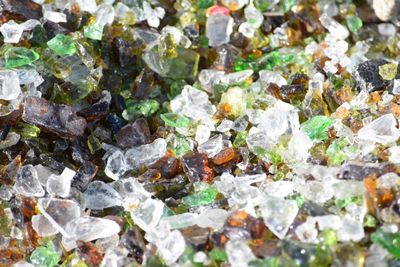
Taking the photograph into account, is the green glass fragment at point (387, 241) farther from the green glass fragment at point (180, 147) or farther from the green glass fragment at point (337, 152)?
the green glass fragment at point (180, 147)

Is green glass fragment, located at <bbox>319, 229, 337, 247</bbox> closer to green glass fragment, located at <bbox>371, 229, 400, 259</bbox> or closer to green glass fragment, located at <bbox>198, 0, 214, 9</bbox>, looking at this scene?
green glass fragment, located at <bbox>371, 229, 400, 259</bbox>

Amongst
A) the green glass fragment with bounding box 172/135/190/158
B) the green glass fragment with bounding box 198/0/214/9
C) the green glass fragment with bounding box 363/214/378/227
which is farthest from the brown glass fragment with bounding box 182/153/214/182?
the green glass fragment with bounding box 198/0/214/9

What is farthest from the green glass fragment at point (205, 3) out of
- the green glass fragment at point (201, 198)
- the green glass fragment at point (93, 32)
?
the green glass fragment at point (201, 198)

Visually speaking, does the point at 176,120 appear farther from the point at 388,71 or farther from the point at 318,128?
the point at 388,71

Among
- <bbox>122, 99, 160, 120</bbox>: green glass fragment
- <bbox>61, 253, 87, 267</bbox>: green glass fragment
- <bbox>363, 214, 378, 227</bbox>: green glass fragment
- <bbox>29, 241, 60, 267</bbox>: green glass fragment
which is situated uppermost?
<bbox>363, 214, 378, 227</bbox>: green glass fragment

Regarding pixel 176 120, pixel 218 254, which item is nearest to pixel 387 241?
pixel 218 254

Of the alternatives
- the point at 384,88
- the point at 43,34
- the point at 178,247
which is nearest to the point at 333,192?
the point at 178,247
